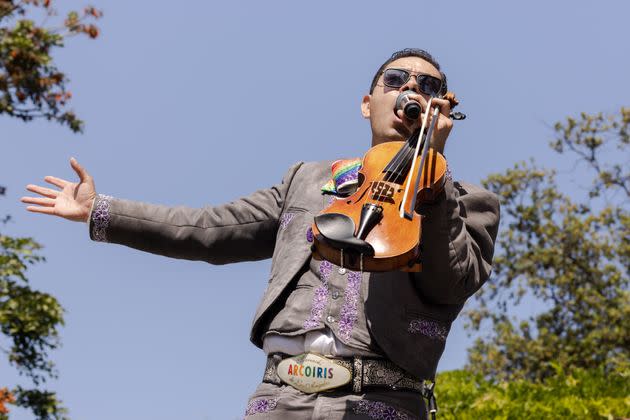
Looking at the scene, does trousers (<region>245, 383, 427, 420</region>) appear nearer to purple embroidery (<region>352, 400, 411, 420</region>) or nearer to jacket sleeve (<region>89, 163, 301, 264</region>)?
purple embroidery (<region>352, 400, 411, 420</region>)

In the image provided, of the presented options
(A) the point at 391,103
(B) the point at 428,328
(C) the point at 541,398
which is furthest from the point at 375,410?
(C) the point at 541,398

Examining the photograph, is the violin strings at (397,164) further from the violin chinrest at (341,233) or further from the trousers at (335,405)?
the trousers at (335,405)

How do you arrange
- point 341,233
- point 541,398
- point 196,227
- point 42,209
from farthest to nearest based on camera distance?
point 541,398 → point 196,227 → point 42,209 → point 341,233

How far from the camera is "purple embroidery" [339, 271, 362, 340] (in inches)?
137

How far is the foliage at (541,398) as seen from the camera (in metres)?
7.13

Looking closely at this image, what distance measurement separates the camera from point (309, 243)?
3.74m

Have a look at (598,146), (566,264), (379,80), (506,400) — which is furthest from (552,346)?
(379,80)

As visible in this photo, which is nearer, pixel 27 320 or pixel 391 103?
pixel 391 103

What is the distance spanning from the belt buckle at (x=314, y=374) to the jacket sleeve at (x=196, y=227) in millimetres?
665

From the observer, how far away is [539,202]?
18.3 meters

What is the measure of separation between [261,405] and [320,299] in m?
0.43

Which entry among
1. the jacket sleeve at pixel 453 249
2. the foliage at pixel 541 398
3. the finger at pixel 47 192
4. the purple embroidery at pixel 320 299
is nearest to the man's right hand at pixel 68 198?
the finger at pixel 47 192

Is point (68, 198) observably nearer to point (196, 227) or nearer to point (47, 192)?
point (47, 192)

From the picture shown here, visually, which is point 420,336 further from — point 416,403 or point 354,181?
point 354,181
